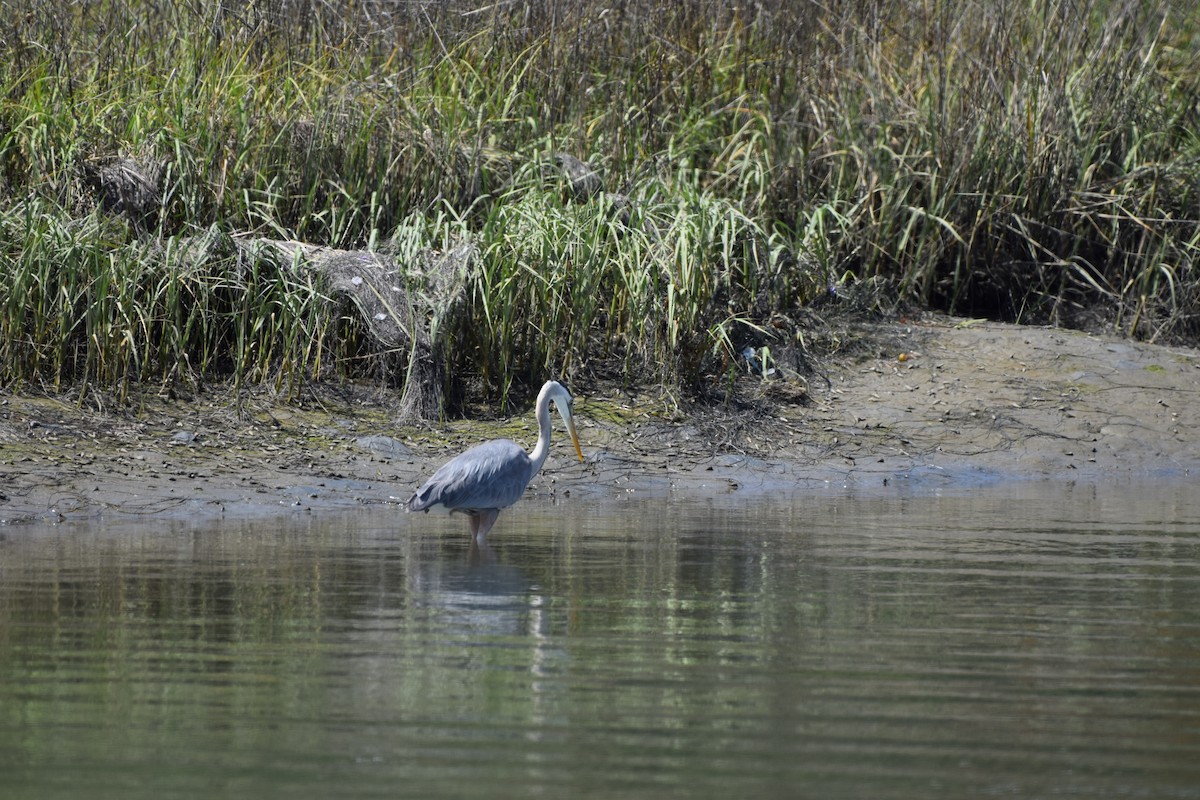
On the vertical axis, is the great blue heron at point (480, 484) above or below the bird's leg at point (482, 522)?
above

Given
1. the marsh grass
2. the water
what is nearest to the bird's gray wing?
the water

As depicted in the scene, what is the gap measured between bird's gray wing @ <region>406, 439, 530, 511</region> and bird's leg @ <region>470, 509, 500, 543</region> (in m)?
0.03

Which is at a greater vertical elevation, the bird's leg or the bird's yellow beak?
the bird's yellow beak

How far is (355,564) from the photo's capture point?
661 cm

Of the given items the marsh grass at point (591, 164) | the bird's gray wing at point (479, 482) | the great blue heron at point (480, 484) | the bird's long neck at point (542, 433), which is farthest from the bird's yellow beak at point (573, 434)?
the marsh grass at point (591, 164)

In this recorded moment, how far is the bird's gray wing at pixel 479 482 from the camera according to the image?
307 inches

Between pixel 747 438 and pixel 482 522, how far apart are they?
8.89 feet

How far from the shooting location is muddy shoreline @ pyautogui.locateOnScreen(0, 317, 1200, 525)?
8.55 meters

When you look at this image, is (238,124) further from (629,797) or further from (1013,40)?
(629,797)

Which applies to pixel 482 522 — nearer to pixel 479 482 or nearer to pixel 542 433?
pixel 479 482

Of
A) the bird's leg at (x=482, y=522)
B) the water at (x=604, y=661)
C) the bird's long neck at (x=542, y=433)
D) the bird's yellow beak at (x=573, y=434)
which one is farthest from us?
the bird's yellow beak at (x=573, y=434)

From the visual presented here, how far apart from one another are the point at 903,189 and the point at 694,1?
2596mm

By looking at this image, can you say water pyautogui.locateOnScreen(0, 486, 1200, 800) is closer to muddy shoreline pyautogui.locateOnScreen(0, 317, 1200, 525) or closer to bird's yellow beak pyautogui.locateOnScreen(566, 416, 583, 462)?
muddy shoreline pyautogui.locateOnScreen(0, 317, 1200, 525)

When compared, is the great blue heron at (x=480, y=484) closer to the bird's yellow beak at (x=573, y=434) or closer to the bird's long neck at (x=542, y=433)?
the bird's long neck at (x=542, y=433)
